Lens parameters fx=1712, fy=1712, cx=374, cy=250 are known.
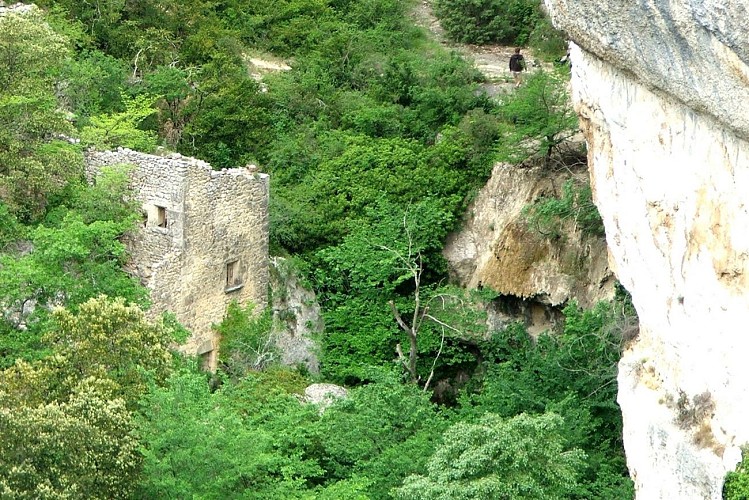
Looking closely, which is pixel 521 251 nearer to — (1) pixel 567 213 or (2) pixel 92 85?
(1) pixel 567 213

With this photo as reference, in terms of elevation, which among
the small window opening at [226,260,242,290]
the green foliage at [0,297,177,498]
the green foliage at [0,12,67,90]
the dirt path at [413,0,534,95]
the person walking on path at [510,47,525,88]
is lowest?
the small window opening at [226,260,242,290]

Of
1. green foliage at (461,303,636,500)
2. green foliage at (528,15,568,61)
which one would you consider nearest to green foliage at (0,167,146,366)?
green foliage at (461,303,636,500)

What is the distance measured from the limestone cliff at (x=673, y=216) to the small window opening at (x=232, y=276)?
833 centimetres

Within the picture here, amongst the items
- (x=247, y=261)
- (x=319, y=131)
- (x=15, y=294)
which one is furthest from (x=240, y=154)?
(x=15, y=294)

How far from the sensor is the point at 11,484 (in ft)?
71.4

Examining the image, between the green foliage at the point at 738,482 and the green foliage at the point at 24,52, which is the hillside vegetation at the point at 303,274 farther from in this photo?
the green foliage at the point at 738,482

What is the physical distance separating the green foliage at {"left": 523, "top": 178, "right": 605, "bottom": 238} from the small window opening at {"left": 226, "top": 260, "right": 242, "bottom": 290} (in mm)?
5395

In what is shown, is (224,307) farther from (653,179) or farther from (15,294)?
(653,179)

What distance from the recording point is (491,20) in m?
39.9

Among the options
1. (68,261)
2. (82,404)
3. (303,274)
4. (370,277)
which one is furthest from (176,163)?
(82,404)

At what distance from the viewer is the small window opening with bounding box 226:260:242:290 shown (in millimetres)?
30438

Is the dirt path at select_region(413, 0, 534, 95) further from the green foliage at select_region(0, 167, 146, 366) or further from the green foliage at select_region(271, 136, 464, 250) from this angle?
the green foliage at select_region(0, 167, 146, 366)

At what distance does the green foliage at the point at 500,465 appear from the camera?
23047 mm

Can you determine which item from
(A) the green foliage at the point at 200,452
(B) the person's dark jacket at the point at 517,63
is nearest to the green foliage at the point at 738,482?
(A) the green foliage at the point at 200,452
